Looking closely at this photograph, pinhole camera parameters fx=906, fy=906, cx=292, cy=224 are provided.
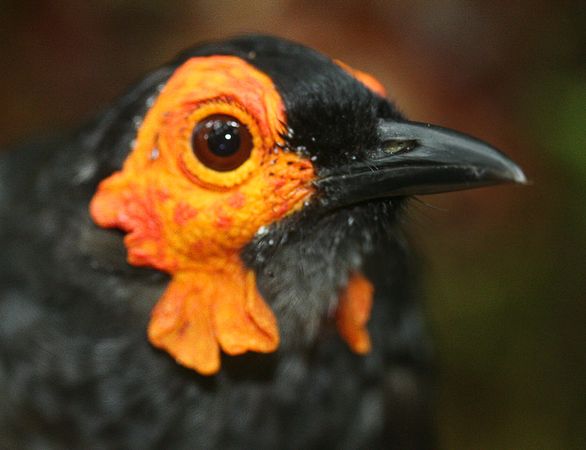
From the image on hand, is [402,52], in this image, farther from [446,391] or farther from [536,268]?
[446,391]

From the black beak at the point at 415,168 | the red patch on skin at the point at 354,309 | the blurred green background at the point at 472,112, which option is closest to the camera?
the black beak at the point at 415,168

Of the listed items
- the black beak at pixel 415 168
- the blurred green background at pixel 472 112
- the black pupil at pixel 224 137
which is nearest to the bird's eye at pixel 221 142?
the black pupil at pixel 224 137

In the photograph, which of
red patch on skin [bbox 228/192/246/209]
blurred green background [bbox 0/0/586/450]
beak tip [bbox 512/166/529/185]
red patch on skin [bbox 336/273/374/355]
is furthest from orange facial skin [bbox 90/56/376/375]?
blurred green background [bbox 0/0/586/450]

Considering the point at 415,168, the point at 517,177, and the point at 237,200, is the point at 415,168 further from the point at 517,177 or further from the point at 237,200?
the point at 237,200

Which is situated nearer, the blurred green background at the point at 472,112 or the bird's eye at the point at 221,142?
the bird's eye at the point at 221,142

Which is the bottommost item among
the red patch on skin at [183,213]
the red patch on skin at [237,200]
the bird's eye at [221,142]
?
the red patch on skin at [183,213]

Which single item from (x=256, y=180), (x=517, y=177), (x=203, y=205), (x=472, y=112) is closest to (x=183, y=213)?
(x=203, y=205)

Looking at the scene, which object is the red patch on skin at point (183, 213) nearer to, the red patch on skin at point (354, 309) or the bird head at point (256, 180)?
the bird head at point (256, 180)

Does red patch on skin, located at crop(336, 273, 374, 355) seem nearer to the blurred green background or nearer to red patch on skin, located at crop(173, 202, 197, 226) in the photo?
red patch on skin, located at crop(173, 202, 197, 226)
